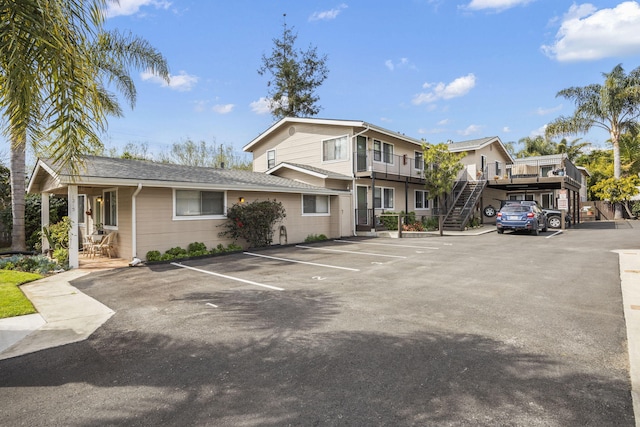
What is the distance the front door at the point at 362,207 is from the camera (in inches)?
786

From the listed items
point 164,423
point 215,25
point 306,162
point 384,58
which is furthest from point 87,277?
point 384,58

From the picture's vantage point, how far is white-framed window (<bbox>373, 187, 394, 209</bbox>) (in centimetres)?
2078

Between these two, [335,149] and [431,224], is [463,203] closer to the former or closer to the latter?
[431,224]

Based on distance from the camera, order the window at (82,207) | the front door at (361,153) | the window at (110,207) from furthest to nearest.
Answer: the front door at (361,153) → the window at (82,207) → the window at (110,207)

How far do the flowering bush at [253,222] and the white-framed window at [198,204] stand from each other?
479 mm

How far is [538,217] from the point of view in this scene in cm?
1852

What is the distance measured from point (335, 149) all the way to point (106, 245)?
12.6m

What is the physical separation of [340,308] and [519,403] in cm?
313

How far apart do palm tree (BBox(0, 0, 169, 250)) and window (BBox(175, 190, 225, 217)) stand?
22.1 feet

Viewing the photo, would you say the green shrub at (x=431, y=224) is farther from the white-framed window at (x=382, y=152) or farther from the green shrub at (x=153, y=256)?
the green shrub at (x=153, y=256)

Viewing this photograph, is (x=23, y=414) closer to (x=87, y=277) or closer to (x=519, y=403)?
(x=519, y=403)

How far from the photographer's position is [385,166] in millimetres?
20688

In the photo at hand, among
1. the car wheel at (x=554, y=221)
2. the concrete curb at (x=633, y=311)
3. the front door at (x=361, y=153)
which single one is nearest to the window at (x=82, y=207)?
the front door at (x=361, y=153)

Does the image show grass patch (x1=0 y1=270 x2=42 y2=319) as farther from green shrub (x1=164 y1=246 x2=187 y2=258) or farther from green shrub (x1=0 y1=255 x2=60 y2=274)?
green shrub (x1=164 y1=246 x2=187 y2=258)
